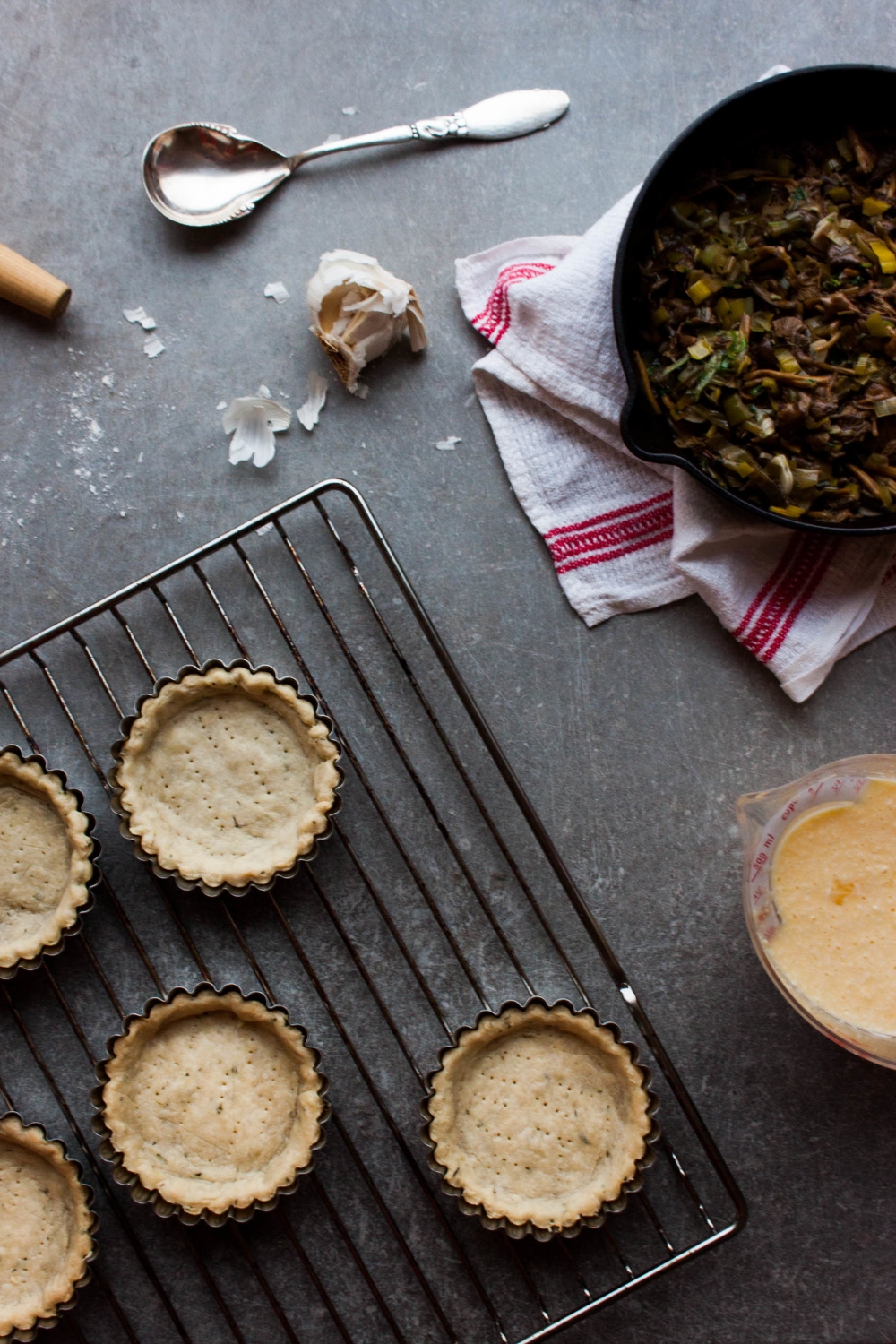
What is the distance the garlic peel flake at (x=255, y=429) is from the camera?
198 cm

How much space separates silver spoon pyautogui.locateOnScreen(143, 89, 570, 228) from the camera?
1.98m

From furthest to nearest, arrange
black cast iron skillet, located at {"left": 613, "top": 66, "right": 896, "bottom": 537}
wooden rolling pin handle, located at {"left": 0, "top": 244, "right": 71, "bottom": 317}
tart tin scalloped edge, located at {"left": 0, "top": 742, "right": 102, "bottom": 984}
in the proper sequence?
wooden rolling pin handle, located at {"left": 0, "top": 244, "right": 71, "bottom": 317} < tart tin scalloped edge, located at {"left": 0, "top": 742, "right": 102, "bottom": 984} < black cast iron skillet, located at {"left": 613, "top": 66, "right": 896, "bottom": 537}

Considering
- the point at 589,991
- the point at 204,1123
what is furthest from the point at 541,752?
the point at 204,1123

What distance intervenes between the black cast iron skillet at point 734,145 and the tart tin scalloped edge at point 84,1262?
1.65m

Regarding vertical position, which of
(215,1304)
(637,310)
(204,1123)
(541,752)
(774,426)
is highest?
(637,310)

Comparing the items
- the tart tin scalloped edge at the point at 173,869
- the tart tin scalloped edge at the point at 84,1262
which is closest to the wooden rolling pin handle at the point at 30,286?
the tart tin scalloped edge at the point at 173,869

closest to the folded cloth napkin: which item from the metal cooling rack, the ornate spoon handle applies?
the ornate spoon handle

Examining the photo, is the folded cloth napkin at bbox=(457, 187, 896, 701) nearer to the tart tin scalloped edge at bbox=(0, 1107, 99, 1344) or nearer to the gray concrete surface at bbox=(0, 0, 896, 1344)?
the gray concrete surface at bbox=(0, 0, 896, 1344)

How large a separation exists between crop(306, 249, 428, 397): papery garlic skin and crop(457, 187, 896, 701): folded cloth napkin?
6.1 inches

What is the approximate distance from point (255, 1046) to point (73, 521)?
1.11 m

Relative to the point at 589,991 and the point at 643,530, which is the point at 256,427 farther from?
the point at 589,991

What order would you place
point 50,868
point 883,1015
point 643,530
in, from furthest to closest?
point 643,530
point 50,868
point 883,1015

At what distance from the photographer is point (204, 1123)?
1.84 meters

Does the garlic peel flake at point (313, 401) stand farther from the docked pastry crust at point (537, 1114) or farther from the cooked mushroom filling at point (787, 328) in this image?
the docked pastry crust at point (537, 1114)
